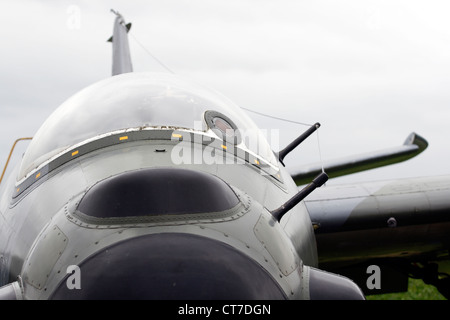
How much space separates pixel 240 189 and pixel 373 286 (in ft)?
12.2

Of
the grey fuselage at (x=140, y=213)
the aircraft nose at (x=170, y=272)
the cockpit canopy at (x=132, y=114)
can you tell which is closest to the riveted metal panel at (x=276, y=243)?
the grey fuselage at (x=140, y=213)

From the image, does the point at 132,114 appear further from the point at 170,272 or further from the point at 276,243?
the point at 170,272

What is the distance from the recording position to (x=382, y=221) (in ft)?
21.7

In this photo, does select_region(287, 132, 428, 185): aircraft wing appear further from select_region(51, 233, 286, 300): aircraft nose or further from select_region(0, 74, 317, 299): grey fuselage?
select_region(51, 233, 286, 300): aircraft nose

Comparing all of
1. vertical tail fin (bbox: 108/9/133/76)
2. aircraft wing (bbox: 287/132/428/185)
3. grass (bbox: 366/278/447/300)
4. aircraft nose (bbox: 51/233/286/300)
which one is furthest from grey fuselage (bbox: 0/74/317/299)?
grass (bbox: 366/278/447/300)

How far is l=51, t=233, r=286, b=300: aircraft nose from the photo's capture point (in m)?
2.65

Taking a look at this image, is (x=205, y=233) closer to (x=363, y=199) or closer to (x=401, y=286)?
(x=363, y=199)

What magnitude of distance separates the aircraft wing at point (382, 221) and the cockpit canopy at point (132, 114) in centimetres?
204

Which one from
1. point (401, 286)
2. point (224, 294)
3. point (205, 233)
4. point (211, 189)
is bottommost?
point (401, 286)

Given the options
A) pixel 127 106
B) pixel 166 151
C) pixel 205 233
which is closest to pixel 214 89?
pixel 127 106

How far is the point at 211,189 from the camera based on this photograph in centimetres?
325

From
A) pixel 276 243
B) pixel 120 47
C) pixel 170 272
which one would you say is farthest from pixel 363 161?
pixel 170 272

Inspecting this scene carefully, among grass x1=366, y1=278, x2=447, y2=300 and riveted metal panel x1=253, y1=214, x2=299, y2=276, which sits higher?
riveted metal panel x1=253, y1=214, x2=299, y2=276

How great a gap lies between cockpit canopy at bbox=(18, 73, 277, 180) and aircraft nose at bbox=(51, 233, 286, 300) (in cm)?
165
